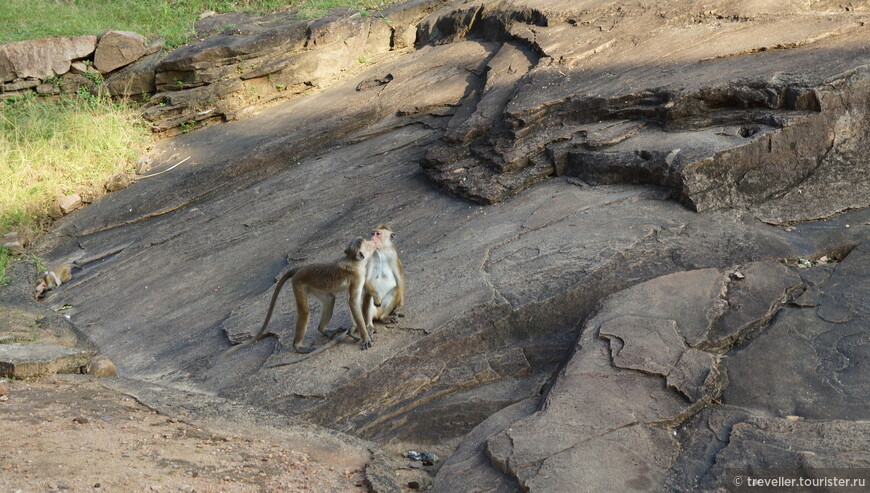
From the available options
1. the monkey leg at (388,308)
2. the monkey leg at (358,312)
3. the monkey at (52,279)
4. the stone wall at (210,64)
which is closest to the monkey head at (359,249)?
the monkey leg at (358,312)

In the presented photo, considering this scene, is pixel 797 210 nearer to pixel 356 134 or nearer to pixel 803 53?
pixel 803 53

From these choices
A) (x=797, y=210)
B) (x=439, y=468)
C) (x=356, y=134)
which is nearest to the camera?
(x=439, y=468)

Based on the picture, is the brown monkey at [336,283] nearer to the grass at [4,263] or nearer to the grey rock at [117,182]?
the grass at [4,263]

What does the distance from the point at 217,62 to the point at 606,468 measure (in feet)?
36.3

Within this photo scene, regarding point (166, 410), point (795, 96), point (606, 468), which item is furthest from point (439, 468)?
point (795, 96)

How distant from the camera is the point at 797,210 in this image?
7594mm

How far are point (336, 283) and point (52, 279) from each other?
537 cm

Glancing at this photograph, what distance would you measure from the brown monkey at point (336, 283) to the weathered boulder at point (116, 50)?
8965 millimetres

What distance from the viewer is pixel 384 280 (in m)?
Result: 7.17

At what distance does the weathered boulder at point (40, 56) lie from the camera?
1402 centimetres

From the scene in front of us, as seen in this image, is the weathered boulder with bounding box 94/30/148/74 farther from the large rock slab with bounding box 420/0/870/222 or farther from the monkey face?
the monkey face

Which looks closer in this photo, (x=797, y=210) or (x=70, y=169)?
(x=797, y=210)

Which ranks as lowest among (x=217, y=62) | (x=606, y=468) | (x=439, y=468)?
(x=439, y=468)

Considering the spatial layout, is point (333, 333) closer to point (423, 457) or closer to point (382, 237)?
point (382, 237)
